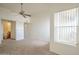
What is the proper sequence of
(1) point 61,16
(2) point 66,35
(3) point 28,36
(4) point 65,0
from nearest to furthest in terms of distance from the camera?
(4) point 65,0, (2) point 66,35, (1) point 61,16, (3) point 28,36

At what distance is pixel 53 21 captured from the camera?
9.95 ft

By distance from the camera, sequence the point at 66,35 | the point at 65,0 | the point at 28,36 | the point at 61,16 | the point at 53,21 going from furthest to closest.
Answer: the point at 53,21 < the point at 28,36 < the point at 61,16 < the point at 66,35 < the point at 65,0

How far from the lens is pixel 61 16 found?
257cm

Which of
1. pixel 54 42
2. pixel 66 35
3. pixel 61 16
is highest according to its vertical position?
pixel 61 16

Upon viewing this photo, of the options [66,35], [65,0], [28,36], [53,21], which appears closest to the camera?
[65,0]

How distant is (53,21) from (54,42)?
A: 0.62m
